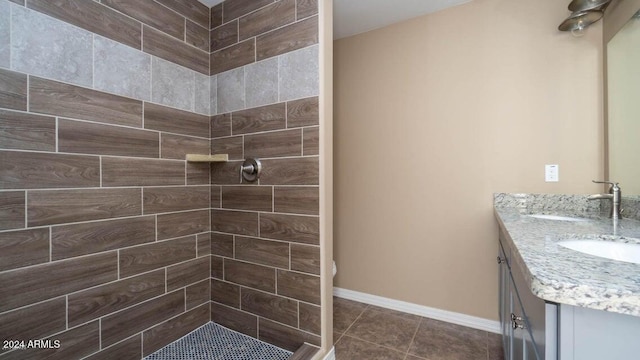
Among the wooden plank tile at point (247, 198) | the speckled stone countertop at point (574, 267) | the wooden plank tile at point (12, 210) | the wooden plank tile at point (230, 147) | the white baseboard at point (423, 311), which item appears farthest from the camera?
the white baseboard at point (423, 311)

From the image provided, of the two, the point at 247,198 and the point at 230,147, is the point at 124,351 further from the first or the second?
the point at 230,147

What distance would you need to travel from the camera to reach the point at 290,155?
157 cm

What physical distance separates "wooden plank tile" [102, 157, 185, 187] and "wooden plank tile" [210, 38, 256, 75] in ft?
2.36

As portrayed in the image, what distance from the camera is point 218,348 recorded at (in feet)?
5.27

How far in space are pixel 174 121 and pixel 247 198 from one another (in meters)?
0.67

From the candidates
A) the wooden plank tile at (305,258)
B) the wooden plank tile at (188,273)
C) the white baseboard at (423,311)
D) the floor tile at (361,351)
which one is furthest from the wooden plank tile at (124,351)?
the white baseboard at (423,311)

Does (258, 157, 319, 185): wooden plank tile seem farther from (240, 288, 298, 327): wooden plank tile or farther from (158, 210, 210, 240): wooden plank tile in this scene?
(240, 288, 298, 327): wooden plank tile

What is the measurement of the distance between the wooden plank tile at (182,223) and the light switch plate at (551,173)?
2327 millimetres

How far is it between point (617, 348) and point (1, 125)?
209cm

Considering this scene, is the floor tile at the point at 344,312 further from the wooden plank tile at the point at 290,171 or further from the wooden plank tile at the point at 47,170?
the wooden plank tile at the point at 47,170

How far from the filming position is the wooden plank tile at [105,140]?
48.9 inches

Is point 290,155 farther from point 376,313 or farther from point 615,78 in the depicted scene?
point 615,78

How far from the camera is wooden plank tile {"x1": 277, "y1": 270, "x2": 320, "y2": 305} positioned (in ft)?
4.93

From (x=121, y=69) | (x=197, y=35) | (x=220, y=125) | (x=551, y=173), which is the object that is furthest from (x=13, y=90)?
(x=551, y=173)
